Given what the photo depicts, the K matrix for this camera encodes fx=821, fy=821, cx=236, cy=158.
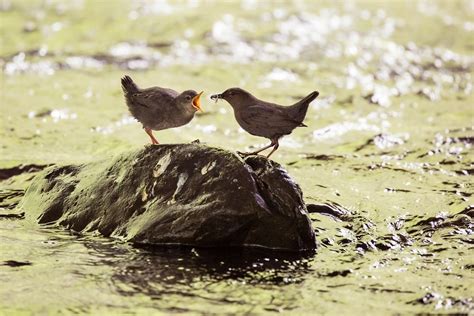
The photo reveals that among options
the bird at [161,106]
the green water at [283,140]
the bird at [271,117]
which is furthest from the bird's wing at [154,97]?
the green water at [283,140]

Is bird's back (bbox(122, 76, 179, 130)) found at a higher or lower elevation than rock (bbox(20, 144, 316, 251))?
higher

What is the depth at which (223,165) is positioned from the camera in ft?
20.2

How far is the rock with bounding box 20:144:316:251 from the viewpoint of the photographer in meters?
6.04

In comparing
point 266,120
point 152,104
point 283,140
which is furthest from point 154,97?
point 283,140

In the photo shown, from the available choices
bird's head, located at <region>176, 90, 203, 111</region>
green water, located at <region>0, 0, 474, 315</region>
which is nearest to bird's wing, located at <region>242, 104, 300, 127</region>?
bird's head, located at <region>176, 90, 203, 111</region>

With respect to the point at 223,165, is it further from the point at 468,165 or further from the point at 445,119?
the point at 445,119

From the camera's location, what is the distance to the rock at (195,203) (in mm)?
6043

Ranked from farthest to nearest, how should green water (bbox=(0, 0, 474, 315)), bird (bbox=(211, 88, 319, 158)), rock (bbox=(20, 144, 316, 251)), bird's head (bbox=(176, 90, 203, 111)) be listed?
bird (bbox=(211, 88, 319, 158)) < bird's head (bbox=(176, 90, 203, 111)) < rock (bbox=(20, 144, 316, 251)) < green water (bbox=(0, 0, 474, 315))

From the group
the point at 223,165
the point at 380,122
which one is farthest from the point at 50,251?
the point at 380,122

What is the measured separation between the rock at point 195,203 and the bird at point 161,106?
0.22 m

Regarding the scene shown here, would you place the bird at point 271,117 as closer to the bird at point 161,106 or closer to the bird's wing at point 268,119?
the bird's wing at point 268,119

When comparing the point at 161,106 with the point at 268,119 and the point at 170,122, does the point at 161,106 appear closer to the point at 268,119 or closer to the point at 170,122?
the point at 170,122

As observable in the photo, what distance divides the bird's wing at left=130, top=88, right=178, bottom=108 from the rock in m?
0.36

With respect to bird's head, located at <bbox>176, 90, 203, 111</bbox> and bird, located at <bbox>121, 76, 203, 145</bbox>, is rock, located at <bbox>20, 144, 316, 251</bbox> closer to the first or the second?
bird, located at <bbox>121, 76, 203, 145</bbox>
